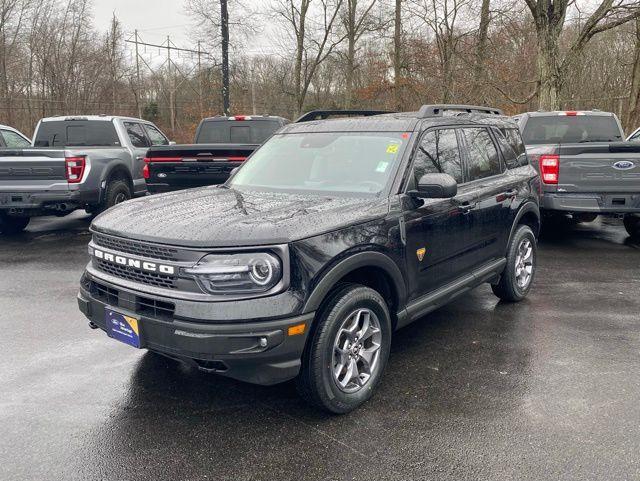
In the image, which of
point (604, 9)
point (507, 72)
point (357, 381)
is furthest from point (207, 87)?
point (357, 381)

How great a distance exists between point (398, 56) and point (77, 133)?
669 inches

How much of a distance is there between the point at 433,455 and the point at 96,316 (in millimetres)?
2236

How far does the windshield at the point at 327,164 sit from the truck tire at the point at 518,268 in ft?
6.62

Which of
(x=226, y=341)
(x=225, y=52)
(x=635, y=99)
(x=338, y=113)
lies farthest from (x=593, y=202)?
(x=635, y=99)

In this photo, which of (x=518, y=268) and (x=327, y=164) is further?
(x=518, y=268)

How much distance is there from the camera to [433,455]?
2.96 m

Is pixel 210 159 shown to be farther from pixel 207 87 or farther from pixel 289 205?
pixel 207 87

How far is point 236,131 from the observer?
1106 cm

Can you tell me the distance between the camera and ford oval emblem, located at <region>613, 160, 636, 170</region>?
23.8ft

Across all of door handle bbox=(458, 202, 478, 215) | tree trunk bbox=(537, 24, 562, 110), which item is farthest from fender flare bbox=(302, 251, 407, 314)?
tree trunk bbox=(537, 24, 562, 110)

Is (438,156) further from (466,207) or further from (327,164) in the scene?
(327,164)

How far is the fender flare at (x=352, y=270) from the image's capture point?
10.00 feet

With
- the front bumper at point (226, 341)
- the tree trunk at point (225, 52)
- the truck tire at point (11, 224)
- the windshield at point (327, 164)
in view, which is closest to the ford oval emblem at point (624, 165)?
the windshield at point (327, 164)

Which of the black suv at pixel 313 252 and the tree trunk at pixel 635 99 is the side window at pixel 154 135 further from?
the tree trunk at pixel 635 99
